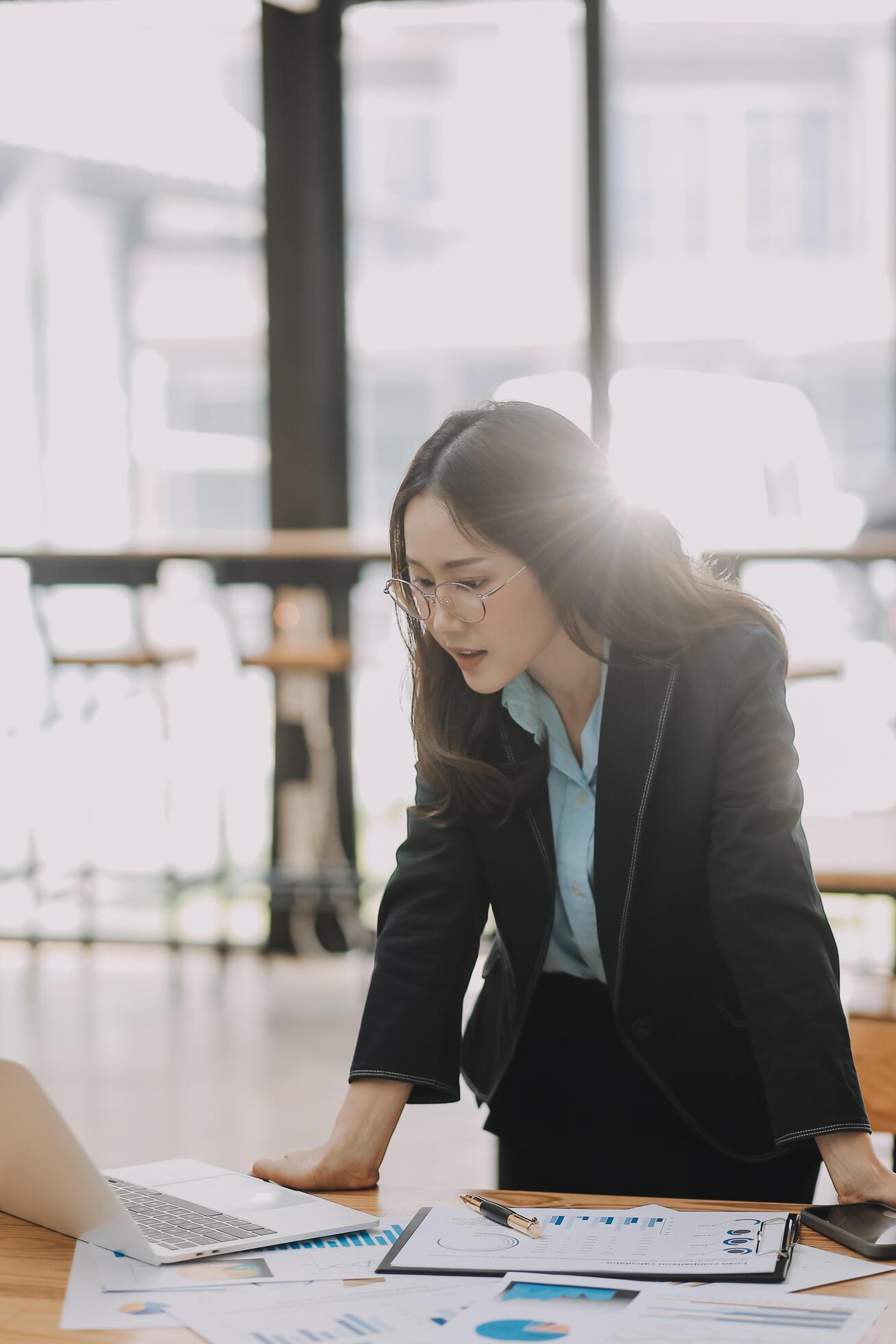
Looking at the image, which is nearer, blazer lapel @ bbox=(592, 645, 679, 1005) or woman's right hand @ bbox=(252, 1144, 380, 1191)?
woman's right hand @ bbox=(252, 1144, 380, 1191)

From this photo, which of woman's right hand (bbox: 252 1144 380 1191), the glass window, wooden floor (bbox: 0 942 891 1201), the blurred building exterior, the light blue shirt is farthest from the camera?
the glass window

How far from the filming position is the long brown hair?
4.85 ft

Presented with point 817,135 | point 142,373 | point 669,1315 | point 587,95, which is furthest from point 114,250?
point 669,1315

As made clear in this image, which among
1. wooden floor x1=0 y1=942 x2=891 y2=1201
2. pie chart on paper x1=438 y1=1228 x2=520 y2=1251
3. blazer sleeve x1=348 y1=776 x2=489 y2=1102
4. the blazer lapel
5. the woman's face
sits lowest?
wooden floor x1=0 y1=942 x2=891 y2=1201

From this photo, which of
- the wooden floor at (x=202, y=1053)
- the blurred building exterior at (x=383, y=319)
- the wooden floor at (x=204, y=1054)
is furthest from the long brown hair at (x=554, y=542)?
the blurred building exterior at (x=383, y=319)

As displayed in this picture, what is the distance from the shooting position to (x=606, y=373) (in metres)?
4.77

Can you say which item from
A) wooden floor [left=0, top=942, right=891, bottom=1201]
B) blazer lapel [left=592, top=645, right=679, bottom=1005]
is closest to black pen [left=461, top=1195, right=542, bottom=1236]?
blazer lapel [left=592, top=645, right=679, bottom=1005]

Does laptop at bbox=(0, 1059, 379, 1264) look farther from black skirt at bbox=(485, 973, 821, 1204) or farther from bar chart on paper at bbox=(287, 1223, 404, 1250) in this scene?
black skirt at bbox=(485, 973, 821, 1204)

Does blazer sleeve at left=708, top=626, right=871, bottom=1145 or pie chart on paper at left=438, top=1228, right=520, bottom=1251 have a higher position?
blazer sleeve at left=708, top=626, right=871, bottom=1145

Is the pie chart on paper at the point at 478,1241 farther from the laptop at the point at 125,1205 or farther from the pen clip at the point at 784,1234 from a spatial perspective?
the pen clip at the point at 784,1234

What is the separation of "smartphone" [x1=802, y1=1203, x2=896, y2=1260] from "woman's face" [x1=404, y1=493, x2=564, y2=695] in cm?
55

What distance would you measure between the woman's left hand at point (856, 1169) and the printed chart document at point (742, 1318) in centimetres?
19

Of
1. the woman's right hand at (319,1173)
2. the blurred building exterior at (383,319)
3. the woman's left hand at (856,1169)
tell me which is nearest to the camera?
the woman's left hand at (856,1169)

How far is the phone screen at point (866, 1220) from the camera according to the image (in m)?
1.17
